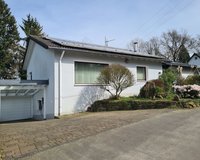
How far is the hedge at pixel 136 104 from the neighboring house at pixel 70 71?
79 cm

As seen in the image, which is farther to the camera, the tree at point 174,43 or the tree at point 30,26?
the tree at point 174,43

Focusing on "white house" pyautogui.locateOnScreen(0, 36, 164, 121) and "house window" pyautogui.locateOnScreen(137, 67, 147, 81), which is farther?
"house window" pyautogui.locateOnScreen(137, 67, 147, 81)

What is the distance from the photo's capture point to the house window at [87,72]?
15789mm

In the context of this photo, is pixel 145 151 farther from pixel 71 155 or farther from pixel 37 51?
pixel 37 51


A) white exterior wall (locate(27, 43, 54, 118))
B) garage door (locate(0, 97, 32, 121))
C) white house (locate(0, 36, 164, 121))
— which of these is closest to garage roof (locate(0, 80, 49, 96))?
white house (locate(0, 36, 164, 121))

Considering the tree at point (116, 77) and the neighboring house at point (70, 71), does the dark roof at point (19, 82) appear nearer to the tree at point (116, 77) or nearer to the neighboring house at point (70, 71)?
the neighboring house at point (70, 71)

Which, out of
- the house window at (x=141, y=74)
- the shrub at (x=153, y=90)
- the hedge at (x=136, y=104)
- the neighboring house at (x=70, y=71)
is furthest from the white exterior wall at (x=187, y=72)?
the hedge at (x=136, y=104)

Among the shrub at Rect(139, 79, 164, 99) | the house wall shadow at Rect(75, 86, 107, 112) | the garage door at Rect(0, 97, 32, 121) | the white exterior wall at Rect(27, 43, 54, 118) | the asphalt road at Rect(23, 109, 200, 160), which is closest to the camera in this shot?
the asphalt road at Rect(23, 109, 200, 160)

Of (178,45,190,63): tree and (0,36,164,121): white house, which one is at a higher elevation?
(178,45,190,63): tree

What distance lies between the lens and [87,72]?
16250 millimetres

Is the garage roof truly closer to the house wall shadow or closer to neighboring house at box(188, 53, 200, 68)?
the house wall shadow

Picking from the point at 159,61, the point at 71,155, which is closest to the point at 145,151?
the point at 71,155

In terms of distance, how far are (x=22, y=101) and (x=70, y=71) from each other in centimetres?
528

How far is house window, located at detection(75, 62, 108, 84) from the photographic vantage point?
15789 mm
